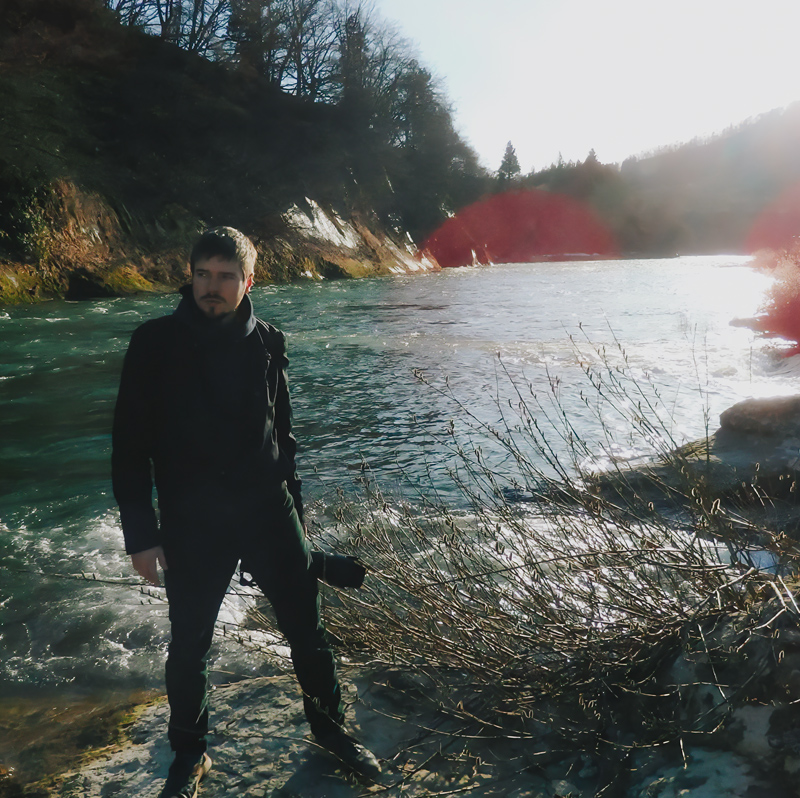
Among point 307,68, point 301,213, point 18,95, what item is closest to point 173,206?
point 18,95

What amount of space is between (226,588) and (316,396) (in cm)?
799

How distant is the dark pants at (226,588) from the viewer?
93.3 inches

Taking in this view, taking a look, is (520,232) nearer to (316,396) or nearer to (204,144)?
(204,144)

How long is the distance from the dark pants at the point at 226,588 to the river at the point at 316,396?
573 mm

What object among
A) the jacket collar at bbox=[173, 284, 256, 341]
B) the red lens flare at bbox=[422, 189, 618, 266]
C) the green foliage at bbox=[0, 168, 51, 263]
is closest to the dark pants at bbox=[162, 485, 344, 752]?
the jacket collar at bbox=[173, 284, 256, 341]

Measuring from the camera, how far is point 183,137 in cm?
3003

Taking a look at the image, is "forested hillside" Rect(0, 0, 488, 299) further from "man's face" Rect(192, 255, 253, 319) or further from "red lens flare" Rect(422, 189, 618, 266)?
"man's face" Rect(192, 255, 253, 319)

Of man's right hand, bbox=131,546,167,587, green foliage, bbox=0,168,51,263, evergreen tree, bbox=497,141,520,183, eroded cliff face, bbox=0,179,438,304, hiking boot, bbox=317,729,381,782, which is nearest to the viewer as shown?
man's right hand, bbox=131,546,167,587

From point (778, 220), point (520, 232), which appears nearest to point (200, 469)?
point (520, 232)

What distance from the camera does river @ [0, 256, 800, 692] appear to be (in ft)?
13.9

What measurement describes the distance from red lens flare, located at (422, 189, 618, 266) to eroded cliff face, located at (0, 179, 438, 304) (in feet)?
64.5

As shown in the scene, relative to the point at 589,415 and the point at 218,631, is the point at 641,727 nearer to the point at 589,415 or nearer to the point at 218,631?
the point at 218,631

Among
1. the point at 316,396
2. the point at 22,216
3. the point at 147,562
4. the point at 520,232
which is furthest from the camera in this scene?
the point at 520,232

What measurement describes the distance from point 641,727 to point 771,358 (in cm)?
1362
